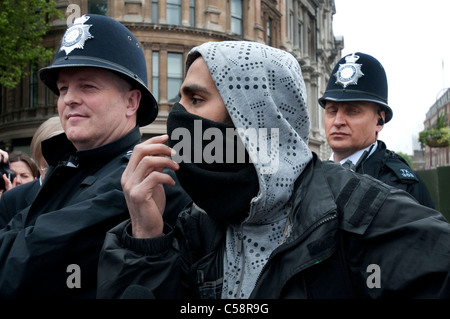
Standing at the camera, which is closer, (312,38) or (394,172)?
(394,172)

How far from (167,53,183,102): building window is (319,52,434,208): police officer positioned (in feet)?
62.8

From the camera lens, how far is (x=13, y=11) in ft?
55.4

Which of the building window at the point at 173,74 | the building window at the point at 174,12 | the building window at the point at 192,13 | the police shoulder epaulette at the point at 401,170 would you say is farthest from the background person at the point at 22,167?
the building window at the point at 192,13

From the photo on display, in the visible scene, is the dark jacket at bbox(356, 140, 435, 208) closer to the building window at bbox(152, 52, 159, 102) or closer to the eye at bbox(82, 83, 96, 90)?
the eye at bbox(82, 83, 96, 90)

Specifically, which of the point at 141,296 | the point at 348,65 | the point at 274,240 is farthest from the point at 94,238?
the point at 348,65

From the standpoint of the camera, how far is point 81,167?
235 centimetres

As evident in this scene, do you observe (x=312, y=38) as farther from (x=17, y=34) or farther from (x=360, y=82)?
(x=360, y=82)

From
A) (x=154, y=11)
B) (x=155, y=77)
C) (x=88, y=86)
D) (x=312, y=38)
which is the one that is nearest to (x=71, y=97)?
(x=88, y=86)

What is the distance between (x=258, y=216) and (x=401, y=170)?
213 centimetres

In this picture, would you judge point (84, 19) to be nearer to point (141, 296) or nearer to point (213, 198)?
point (213, 198)

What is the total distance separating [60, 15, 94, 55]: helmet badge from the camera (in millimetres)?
2307

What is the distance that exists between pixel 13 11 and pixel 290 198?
1807 centimetres

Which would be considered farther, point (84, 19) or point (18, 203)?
point (18, 203)
